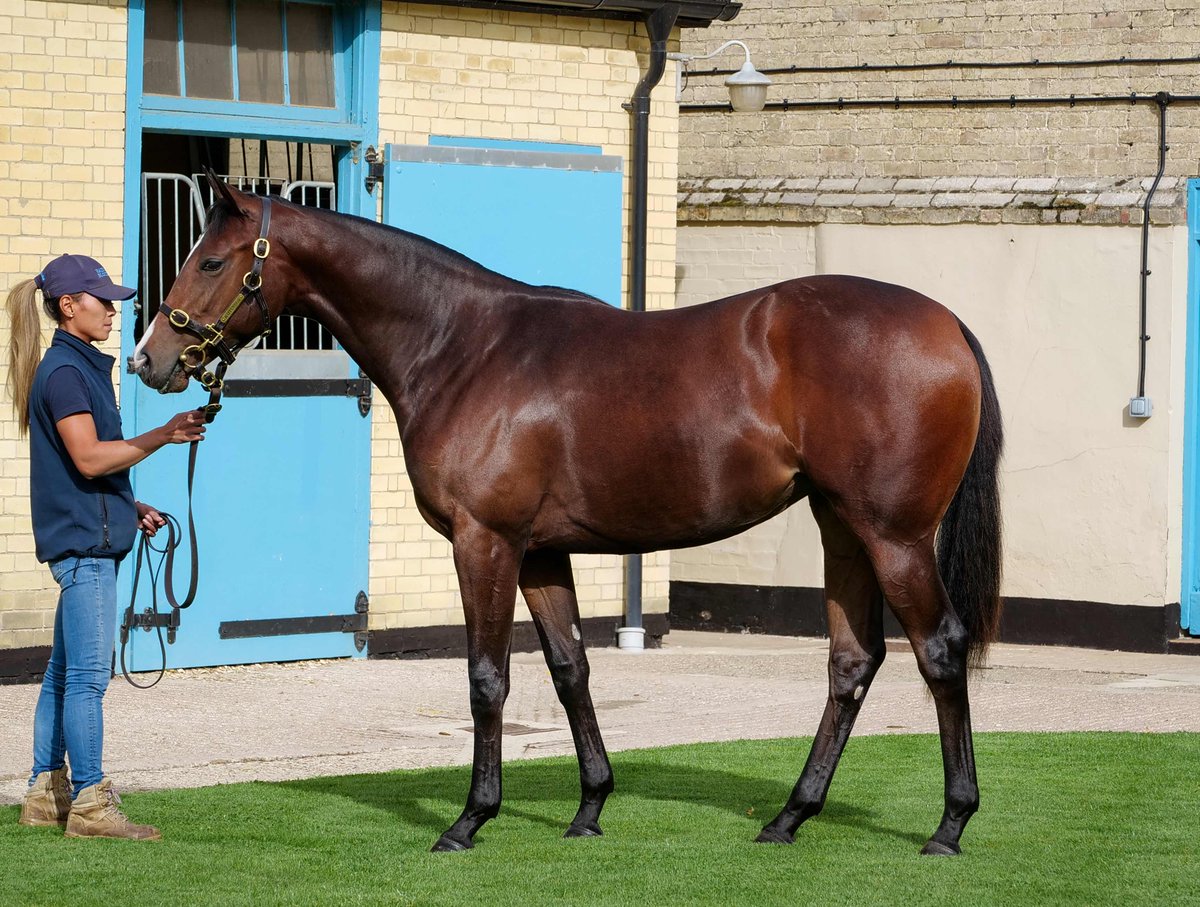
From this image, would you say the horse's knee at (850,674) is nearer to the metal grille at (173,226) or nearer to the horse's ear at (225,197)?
the horse's ear at (225,197)

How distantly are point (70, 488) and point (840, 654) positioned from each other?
8.41 feet

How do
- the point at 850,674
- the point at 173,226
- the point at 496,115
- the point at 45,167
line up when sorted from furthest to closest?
1. the point at 496,115
2. the point at 173,226
3. the point at 45,167
4. the point at 850,674

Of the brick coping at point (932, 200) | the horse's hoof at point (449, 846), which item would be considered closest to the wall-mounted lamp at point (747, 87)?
the brick coping at point (932, 200)

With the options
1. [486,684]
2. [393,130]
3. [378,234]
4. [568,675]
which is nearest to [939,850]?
[568,675]

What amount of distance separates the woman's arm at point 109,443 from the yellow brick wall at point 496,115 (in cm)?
426

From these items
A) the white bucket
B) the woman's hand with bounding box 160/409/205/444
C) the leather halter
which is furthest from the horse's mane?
the white bucket

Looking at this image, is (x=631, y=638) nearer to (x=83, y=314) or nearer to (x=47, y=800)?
(x=47, y=800)

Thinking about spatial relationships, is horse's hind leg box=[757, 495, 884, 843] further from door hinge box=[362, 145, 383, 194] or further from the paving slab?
door hinge box=[362, 145, 383, 194]

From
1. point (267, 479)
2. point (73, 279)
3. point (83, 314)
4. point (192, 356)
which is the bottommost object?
point (267, 479)

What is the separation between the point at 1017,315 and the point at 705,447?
6049mm

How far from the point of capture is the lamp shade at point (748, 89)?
36.2 feet

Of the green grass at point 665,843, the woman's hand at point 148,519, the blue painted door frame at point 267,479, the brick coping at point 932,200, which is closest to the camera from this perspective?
the green grass at point 665,843

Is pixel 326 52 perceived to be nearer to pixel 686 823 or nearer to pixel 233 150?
pixel 233 150

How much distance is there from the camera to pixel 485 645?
18.7 feet
